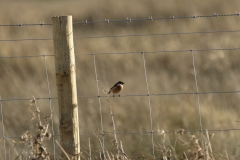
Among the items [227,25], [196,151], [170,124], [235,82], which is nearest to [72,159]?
[196,151]

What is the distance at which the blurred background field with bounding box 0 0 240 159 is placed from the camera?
6785 mm

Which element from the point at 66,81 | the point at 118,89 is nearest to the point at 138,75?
the point at 118,89

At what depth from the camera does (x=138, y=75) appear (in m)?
9.37

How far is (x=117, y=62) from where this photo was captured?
10156mm

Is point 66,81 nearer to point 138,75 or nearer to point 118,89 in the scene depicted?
point 118,89

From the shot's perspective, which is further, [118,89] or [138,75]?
[138,75]

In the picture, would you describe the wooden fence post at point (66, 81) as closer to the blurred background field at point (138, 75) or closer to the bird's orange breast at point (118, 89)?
the blurred background field at point (138, 75)

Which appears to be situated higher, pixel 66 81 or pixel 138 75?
pixel 138 75

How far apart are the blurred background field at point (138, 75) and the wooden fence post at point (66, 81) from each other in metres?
0.44

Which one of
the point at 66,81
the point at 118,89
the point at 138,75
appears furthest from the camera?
the point at 138,75

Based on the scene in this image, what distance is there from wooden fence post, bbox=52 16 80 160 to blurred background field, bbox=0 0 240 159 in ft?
1.44

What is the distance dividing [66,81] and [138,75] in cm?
495

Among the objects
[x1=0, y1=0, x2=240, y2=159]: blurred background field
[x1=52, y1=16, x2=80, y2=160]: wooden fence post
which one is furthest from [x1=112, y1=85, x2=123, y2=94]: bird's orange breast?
[x1=52, y1=16, x2=80, y2=160]: wooden fence post

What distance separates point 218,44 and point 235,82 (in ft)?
10.7
